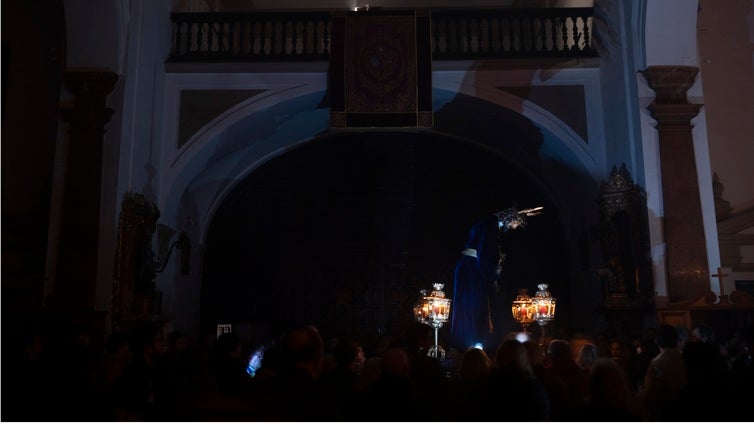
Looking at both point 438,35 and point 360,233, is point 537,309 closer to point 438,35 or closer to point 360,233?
point 438,35

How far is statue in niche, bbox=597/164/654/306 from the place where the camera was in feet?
27.7

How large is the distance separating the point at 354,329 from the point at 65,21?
22.4ft

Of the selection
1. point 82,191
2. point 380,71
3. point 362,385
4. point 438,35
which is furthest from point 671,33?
point 82,191

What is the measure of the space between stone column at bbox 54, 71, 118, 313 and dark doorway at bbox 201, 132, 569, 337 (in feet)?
14.2

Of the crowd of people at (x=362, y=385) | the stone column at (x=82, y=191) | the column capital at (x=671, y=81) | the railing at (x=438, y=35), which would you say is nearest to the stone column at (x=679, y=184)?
the column capital at (x=671, y=81)

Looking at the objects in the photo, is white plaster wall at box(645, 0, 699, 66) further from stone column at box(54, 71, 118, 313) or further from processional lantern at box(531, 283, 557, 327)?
stone column at box(54, 71, 118, 313)

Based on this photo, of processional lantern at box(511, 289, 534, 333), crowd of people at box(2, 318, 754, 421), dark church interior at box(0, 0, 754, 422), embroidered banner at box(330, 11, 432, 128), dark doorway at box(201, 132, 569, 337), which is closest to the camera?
crowd of people at box(2, 318, 754, 421)

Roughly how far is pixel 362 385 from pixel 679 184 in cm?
565

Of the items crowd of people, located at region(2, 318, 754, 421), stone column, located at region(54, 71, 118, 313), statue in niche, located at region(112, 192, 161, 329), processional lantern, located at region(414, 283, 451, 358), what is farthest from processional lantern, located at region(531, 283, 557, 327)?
stone column, located at region(54, 71, 118, 313)

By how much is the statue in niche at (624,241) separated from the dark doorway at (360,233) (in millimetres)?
3587

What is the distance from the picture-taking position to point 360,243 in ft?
41.7

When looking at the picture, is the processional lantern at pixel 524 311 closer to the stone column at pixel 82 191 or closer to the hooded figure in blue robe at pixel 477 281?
the hooded figure in blue robe at pixel 477 281

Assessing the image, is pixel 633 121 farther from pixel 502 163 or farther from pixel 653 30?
pixel 502 163

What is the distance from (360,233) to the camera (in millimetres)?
12727
